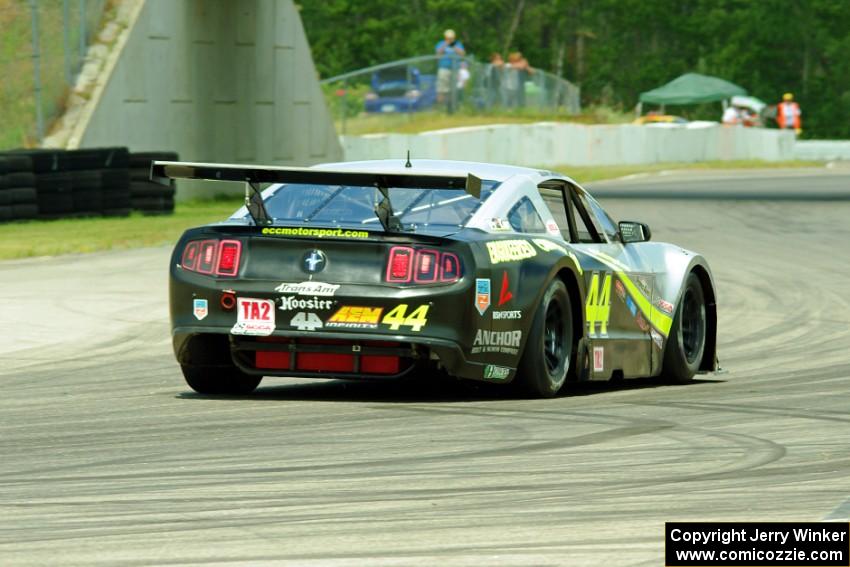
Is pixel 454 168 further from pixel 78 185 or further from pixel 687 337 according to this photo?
pixel 78 185

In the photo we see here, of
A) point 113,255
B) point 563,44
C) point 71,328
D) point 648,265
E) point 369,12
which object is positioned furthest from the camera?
point 563,44

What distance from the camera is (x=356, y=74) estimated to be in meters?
42.0

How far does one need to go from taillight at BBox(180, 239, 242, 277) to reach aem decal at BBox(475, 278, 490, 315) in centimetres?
121

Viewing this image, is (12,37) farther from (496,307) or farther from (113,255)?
(496,307)

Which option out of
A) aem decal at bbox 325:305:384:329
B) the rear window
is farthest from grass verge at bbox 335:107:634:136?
aem decal at bbox 325:305:384:329

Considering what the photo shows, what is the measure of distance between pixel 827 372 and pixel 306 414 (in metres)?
4.09

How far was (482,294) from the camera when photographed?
8.38 metres

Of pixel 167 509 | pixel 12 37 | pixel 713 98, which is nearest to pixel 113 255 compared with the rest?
pixel 12 37

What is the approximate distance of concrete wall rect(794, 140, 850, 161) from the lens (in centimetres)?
5588

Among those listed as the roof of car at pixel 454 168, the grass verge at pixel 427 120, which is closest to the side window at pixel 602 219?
the roof of car at pixel 454 168

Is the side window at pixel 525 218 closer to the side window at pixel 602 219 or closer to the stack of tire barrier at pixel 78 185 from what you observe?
the side window at pixel 602 219

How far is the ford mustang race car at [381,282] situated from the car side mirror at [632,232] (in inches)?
27.4

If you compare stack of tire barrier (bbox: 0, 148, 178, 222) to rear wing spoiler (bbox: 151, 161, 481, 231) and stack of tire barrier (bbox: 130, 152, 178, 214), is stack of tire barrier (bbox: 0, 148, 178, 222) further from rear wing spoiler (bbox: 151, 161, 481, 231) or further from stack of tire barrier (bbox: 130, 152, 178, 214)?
rear wing spoiler (bbox: 151, 161, 481, 231)

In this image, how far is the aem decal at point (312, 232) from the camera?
27.7ft
